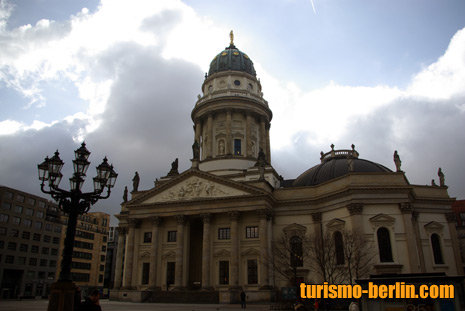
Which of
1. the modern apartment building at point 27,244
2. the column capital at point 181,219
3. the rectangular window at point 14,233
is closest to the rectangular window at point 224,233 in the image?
the column capital at point 181,219

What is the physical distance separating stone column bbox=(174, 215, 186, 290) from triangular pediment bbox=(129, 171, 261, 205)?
2.63 metres

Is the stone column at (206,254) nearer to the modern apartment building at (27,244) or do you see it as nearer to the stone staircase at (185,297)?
the stone staircase at (185,297)

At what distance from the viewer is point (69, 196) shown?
13.4 metres

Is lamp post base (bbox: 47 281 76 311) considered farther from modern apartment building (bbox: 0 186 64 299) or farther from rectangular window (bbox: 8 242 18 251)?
rectangular window (bbox: 8 242 18 251)

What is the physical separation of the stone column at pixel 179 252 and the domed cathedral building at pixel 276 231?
0.46ft

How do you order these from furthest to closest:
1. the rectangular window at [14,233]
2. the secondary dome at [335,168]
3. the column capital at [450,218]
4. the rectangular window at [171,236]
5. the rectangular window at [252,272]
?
the rectangular window at [14,233], the rectangular window at [171,236], the secondary dome at [335,168], the column capital at [450,218], the rectangular window at [252,272]

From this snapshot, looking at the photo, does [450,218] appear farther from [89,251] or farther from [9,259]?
[89,251]

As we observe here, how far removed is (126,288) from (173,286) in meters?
5.81

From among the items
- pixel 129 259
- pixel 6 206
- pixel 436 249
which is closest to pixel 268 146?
pixel 129 259

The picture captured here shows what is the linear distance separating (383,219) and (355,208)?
9.56 ft

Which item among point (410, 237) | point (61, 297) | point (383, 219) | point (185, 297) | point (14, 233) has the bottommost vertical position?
point (185, 297)

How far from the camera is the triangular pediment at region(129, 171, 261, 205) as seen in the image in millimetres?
42531

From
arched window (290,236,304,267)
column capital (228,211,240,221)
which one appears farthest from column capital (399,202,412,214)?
column capital (228,211,240,221)

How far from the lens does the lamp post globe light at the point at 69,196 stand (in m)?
11.5
